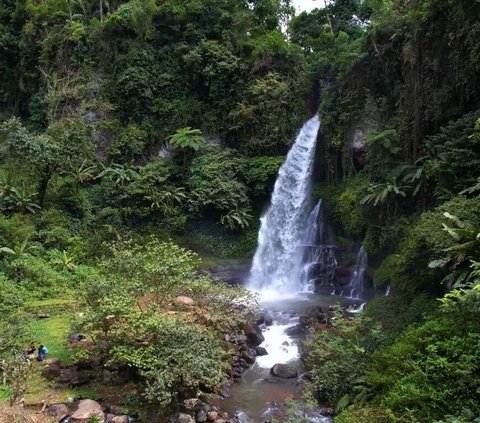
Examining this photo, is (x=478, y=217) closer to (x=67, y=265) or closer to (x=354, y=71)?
(x=354, y=71)

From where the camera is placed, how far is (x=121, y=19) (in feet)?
80.0

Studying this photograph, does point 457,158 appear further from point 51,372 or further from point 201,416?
point 51,372

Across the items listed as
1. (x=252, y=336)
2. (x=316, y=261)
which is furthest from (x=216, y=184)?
(x=252, y=336)

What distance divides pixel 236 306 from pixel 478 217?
20.2 ft

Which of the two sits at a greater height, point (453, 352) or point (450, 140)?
point (450, 140)

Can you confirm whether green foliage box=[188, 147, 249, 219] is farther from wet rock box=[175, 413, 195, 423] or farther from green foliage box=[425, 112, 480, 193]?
wet rock box=[175, 413, 195, 423]

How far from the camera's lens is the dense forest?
847 cm

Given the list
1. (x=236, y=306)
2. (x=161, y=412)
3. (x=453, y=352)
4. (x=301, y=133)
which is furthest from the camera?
(x=301, y=133)

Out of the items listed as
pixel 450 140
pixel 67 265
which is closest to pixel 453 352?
pixel 450 140

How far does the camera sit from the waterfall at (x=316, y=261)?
57.9ft

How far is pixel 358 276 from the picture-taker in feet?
53.6

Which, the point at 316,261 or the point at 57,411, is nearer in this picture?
the point at 57,411

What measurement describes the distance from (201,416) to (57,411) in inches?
109

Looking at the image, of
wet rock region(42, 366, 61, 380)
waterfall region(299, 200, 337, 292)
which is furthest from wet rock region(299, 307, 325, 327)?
wet rock region(42, 366, 61, 380)
